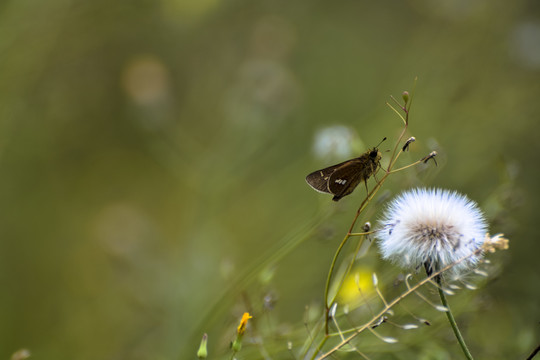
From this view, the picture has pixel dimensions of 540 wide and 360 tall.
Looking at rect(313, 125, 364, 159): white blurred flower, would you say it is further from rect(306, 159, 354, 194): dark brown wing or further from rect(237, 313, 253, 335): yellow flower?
rect(237, 313, 253, 335): yellow flower

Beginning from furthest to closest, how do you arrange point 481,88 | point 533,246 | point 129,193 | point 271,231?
1. point 129,193
2. point 271,231
3. point 481,88
4. point 533,246

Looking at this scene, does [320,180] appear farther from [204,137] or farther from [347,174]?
[204,137]

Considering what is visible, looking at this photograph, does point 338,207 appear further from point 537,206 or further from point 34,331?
point 34,331

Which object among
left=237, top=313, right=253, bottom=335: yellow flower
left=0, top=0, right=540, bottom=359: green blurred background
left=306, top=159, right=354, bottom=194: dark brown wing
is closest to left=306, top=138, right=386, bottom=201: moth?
left=306, top=159, right=354, bottom=194: dark brown wing

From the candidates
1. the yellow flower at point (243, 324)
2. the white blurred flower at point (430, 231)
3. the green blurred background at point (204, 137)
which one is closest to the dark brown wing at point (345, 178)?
the white blurred flower at point (430, 231)

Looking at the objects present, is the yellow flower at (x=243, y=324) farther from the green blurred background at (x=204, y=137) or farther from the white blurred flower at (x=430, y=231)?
the green blurred background at (x=204, y=137)

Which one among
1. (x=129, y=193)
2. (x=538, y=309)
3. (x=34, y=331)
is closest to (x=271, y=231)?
(x=129, y=193)

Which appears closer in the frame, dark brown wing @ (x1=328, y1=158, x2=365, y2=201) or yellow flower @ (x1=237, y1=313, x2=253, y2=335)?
yellow flower @ (x1=237, y1=313, x2=253, y2=335)
